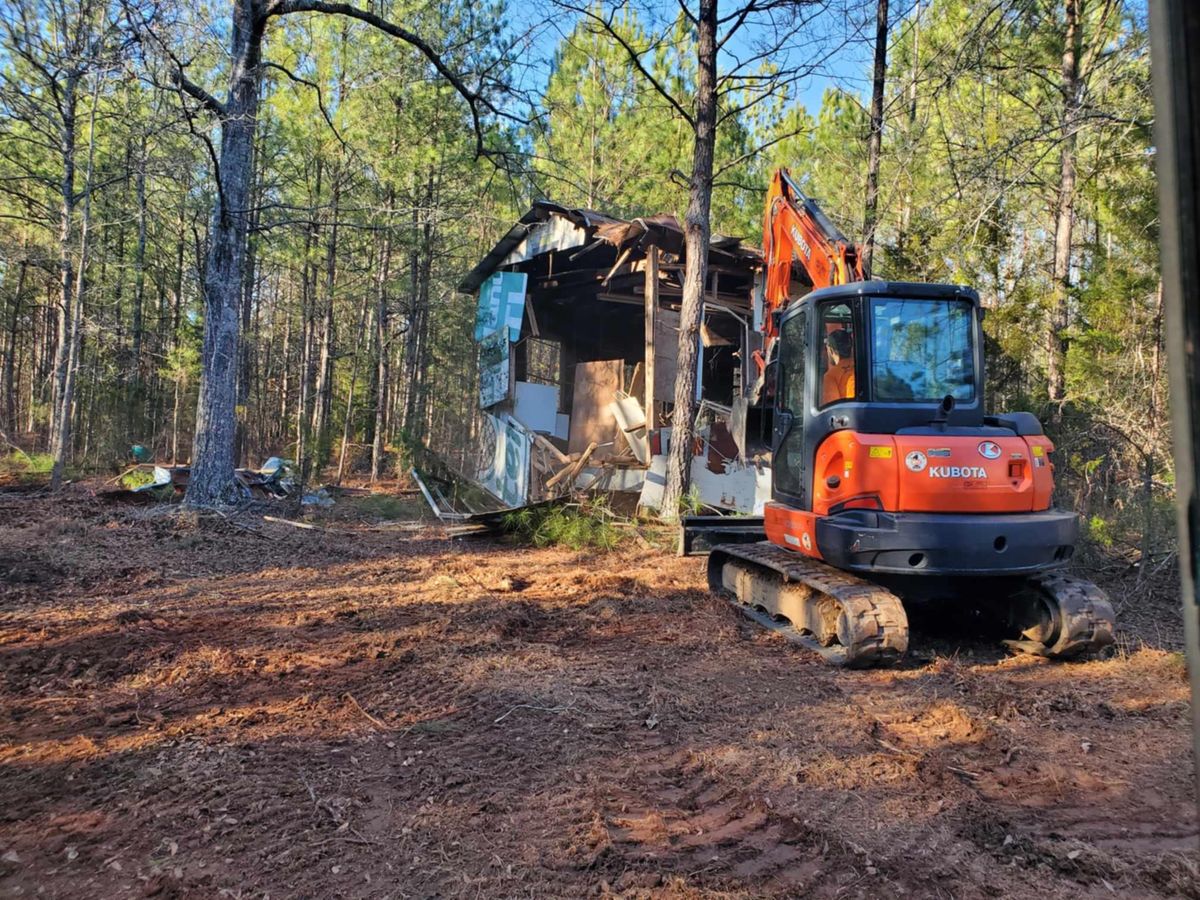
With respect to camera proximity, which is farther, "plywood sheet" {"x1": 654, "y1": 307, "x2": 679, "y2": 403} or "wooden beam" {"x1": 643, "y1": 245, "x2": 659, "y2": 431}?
"plywood sheet" {"x1": 654, "y1": 307, "x2": 679, "y2": 403}

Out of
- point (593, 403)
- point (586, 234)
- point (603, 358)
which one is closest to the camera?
point (586, 234)

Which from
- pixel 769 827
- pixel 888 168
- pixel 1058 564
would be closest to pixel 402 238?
pixel 888 168

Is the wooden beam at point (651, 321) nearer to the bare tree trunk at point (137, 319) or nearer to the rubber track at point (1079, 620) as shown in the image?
the rubber track at point (1079, 620)

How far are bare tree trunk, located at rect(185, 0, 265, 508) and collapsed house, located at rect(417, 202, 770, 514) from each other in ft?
13.1

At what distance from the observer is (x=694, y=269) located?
10.1 metres

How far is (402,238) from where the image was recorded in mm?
17875

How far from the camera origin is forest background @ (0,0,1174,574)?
332 inches

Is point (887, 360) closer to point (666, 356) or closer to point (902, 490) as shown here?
point (902, 490)

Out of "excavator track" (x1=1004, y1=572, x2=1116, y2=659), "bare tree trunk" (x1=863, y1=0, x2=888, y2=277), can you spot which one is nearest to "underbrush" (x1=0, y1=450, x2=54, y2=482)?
"bare tree trunk" (x1=863, y1=0, x2=888, y2=277)

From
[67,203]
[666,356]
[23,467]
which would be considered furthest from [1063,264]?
[23,467]

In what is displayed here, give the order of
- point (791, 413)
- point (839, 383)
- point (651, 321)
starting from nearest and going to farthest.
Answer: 1. point (839, 383)
2. point (791, 413)
3. point (651, 321)

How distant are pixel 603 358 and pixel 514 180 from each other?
739 centimetres

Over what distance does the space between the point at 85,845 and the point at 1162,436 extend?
9676mm

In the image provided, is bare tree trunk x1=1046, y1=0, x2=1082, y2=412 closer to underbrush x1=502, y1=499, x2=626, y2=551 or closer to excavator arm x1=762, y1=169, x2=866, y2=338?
excavator arm x1=762, y1=169, x2=866, y2=338
